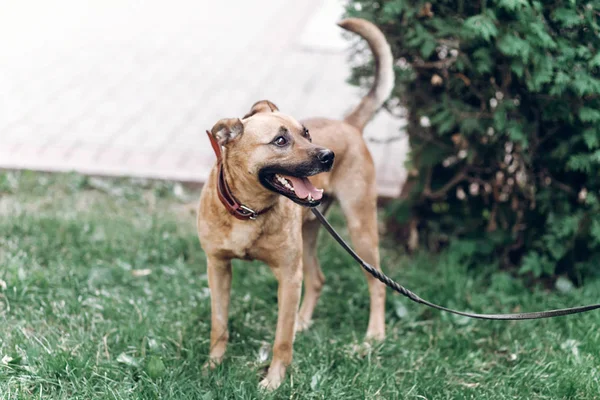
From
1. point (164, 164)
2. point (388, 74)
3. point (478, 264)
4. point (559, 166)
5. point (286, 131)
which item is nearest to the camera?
point (286, 131)

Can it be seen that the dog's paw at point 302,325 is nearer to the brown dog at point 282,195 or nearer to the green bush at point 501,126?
the brown dog at point 282,195

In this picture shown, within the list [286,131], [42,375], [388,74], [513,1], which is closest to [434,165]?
[388,74]

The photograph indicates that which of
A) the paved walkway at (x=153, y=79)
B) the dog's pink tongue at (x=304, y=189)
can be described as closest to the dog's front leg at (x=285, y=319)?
the dog's pink tongue at (x=304, y=189)

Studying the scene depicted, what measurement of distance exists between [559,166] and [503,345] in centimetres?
133

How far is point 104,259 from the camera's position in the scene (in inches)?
189

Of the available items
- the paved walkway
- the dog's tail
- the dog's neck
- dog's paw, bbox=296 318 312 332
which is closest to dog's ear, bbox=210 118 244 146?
the dog's neck

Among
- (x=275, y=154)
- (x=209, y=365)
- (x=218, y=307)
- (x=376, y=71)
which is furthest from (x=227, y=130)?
(x=376, y=71)

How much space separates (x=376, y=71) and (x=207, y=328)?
1.82 meters

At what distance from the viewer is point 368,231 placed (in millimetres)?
4238

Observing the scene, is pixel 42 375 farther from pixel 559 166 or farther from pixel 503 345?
pixel 559 166

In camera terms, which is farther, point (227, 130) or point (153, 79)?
point (153, 79)

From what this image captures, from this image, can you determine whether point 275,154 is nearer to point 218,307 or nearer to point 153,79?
point 218,307

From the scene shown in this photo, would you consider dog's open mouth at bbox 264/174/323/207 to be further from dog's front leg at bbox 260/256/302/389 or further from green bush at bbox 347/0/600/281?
green bush at bbox 347/0/600/281

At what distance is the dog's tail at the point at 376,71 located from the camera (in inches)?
160
